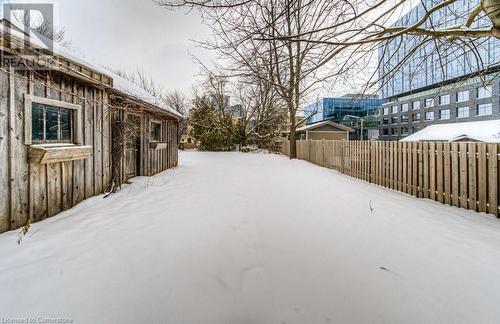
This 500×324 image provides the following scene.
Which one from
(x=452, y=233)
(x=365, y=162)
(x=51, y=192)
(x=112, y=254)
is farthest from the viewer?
(x=365, y=162)

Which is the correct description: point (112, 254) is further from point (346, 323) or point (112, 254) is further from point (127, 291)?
point (346, 323)

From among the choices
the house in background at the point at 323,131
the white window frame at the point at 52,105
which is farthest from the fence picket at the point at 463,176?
the house in background at the point at 323,131

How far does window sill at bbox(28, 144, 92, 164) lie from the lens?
122 inches

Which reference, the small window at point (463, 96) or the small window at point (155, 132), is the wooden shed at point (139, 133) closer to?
the small window at point (155, 132)

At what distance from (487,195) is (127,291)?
5.49 metres

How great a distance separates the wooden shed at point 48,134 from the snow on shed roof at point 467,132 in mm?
20109

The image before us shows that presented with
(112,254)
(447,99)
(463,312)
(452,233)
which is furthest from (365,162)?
(447,99)

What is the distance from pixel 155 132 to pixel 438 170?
8.75 meters

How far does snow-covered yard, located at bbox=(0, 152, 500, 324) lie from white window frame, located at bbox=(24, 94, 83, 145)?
4.36 ft

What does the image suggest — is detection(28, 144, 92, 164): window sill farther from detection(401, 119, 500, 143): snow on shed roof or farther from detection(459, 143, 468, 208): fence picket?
detection(401, 119, 500, 143): snow on shed roof

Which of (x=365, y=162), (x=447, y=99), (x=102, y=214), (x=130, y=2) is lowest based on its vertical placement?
(x=102, y=214)

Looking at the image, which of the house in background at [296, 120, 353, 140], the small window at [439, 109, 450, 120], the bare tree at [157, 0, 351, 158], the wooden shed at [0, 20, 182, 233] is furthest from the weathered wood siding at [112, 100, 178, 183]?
the small window at [439, 109, 450, 120]

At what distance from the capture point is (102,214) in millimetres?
3619

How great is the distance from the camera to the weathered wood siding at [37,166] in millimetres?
2863
